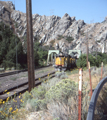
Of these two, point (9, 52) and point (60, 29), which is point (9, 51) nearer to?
point (9, 52)

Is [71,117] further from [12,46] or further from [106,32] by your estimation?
[106,32]

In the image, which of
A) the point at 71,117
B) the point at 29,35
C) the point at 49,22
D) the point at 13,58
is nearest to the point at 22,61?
the point at 13,58

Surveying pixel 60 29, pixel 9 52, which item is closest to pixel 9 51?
pixel 9 52

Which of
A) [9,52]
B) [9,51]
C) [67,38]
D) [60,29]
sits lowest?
[9,52]

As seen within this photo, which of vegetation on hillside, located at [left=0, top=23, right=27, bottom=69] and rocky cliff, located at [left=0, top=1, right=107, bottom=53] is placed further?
rocky cliff, located at [left=0, top=1, right=107, bottom=53]

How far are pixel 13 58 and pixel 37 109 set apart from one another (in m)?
22.3

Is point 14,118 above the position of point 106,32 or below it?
below

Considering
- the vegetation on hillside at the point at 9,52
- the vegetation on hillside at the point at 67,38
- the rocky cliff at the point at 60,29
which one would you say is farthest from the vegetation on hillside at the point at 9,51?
the vegetation on hillside at the point at 67,38

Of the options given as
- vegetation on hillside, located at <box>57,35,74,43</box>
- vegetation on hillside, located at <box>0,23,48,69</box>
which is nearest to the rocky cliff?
vegetation on hillside, located at <box>57,35,74,43</box>

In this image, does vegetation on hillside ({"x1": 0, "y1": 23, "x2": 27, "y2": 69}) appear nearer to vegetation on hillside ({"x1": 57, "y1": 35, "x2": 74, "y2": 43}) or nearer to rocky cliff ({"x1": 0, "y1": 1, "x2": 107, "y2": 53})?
rocky cliff ({"x1": 0, "y1": 1, "x2": 107, "y2": 53})

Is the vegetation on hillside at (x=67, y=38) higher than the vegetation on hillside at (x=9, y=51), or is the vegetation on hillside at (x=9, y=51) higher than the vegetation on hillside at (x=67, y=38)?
the vegetation on hillside at (x=67, y=38)

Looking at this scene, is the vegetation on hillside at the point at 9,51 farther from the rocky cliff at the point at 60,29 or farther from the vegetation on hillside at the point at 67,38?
the vegetation on hillside at the point at 67,38

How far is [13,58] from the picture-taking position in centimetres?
2609

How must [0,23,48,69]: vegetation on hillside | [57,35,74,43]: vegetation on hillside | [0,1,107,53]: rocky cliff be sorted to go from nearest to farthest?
[0,23,48,69]: vegetation on hillside
[0,1,107,53]: rocky cliff
[57,35,74,43]: vegetation on hillside
